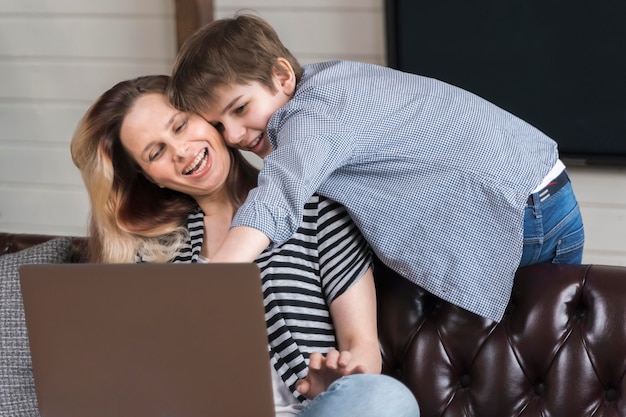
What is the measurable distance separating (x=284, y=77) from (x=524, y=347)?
29.3 inches

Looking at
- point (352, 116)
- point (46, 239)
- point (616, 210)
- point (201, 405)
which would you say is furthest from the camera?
point (616, 210)

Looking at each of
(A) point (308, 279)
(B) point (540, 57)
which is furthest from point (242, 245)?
(B) point (540, 57)

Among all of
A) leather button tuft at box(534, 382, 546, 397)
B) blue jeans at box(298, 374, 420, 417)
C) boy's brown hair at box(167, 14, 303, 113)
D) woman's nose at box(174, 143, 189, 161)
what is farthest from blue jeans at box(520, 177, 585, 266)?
woman's nose at box(174, 143, 189, 161)

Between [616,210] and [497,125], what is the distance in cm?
130

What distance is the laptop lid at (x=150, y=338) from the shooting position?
4.45 ft

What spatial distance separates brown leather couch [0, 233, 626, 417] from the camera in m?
1.79

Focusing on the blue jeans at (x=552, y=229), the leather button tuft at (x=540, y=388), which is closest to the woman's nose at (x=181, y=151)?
the blue jeans at (x=552, y=229)

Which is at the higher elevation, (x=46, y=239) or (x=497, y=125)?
(x=497, y=125)

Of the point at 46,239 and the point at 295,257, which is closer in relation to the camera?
the point at 295,257

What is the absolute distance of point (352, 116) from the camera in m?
1.78

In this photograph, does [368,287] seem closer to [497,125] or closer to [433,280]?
[433,280]

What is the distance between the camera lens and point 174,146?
1951 millimetres

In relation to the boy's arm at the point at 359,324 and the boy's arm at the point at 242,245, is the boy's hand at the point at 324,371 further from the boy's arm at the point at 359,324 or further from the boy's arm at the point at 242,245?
the boy's arm at the point at 242,245

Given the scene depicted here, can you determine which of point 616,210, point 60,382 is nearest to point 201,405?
point 60,382
